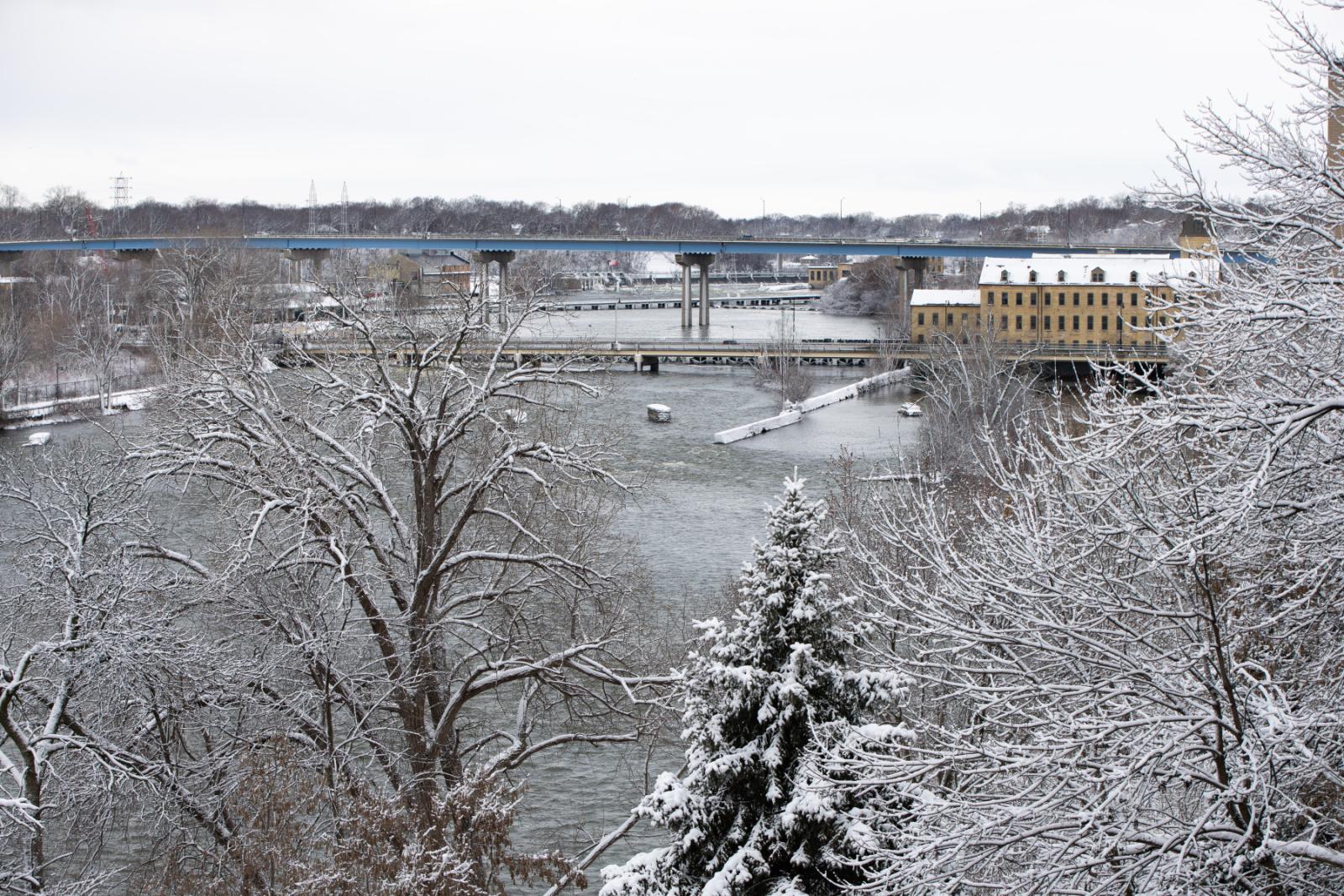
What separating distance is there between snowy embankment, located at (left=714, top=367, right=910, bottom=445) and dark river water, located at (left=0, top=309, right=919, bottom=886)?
0.45m

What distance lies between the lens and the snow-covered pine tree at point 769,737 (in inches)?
307

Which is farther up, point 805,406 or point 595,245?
point 595,245

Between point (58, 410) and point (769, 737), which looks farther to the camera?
point (58, 410)

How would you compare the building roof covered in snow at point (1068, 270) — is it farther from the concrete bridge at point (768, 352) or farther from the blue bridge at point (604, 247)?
the blue bridge at point (604, 247)

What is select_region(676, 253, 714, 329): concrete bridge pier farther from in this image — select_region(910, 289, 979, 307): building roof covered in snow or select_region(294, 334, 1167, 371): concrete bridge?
select_region(910, 289, 979, 307): building roof covered in snow


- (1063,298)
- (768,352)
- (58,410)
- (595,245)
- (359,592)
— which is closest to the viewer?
(359,592)

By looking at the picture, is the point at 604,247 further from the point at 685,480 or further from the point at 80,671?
the point at 80,671

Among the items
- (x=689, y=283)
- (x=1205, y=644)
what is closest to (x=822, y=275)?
(x=689, y=283)

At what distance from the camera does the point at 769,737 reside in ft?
26.3

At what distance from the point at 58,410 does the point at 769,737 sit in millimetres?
44059

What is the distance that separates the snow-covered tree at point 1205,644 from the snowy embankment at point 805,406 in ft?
113

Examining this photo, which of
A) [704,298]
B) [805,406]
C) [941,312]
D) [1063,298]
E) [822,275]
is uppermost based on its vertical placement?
[822,275]

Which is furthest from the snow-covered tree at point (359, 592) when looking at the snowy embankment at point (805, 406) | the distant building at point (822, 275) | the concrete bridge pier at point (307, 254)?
the distant building at point (822, 275)

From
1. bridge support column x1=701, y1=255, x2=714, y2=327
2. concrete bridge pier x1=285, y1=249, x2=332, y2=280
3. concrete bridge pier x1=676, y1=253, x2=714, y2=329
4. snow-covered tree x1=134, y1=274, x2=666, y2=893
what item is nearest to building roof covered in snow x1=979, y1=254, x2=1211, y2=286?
bridge support column x1=701, y1=255, x2=714, y2=327
